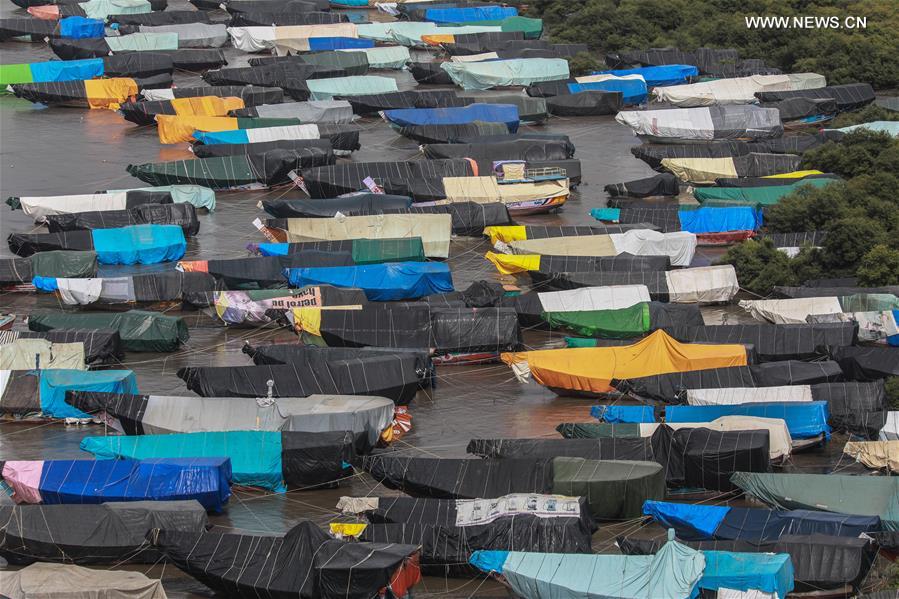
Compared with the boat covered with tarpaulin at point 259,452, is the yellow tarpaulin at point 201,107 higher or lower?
higher

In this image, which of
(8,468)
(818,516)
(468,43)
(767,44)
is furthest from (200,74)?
(818,516)

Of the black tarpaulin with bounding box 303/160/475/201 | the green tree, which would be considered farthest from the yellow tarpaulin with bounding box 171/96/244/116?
the green tree

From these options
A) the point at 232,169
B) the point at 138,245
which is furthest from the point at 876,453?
the point at 232,169

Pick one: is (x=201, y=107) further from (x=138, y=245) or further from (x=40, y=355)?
(x=40, y=355)

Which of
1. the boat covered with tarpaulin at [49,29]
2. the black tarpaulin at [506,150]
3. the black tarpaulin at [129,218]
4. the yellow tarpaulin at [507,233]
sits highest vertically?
the boat covered with tarpaulin at [49,29]

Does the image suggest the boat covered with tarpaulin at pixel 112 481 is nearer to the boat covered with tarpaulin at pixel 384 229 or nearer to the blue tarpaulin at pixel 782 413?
the blue tarpaulin at pixel 782 413

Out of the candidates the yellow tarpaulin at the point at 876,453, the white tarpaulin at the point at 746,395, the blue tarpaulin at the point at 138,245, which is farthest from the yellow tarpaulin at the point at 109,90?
the yellow tarpaulin at the point at 876,453
